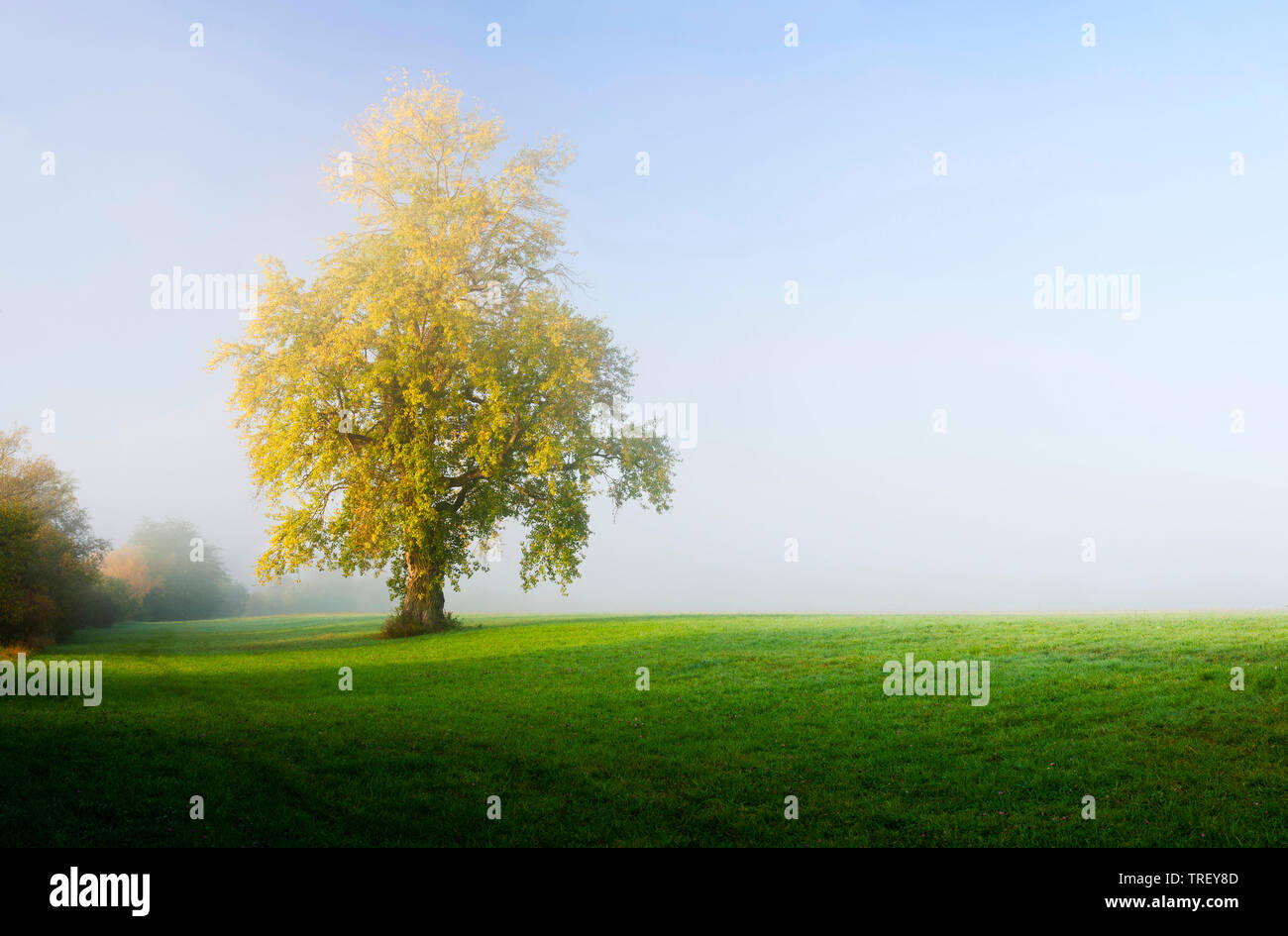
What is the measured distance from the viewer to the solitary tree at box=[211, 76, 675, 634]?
3666 centimetres

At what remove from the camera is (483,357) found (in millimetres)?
36938

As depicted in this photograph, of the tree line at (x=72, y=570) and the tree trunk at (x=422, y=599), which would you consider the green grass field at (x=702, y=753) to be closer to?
the tree trunk at (x=422, y=599)

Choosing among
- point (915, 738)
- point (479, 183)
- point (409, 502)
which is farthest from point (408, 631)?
point (915, 738)

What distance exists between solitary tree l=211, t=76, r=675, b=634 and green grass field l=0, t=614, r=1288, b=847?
11.8 metres

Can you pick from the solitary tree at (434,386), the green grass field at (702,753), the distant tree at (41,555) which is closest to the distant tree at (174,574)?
the distant tree at (41,555)

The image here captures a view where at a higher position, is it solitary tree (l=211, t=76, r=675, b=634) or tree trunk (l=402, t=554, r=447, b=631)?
solitary tree (l=211, t=76, r=675, b=634)

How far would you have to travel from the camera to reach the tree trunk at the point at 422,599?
38.8m

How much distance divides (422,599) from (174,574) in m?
61.2

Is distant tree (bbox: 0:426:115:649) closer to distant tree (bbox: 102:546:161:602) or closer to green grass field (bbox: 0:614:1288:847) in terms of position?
distant tree (bbox: 102:546:161:602)

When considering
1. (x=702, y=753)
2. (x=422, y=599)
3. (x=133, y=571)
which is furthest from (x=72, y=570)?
(x=702, y=753)

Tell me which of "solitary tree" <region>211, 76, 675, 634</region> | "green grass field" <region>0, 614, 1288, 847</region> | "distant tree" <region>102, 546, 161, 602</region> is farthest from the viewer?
"distant tree" <region>102, 546, 161, 602</region>

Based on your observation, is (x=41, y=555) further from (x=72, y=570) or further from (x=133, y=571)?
(x=133, y=571)

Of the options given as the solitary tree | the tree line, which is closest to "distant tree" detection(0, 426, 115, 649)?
the tree line

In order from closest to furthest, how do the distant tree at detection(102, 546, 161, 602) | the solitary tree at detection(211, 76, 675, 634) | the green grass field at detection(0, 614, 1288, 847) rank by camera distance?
the green grass field at detection(0, 614, 1288, 847) < the solitary tree at detection(211, 76, 675, 634) < the distant tree at detection(102, 546, 161, 602)
